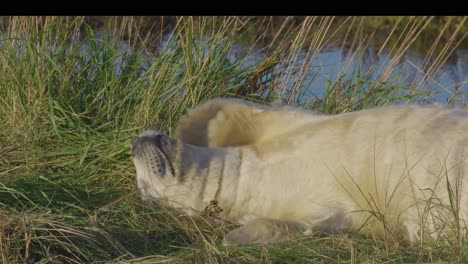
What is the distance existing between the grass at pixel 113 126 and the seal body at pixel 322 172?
141 mm

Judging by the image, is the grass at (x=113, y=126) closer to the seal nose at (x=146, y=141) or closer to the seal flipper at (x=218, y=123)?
the seal nose at (x=146, y=141)

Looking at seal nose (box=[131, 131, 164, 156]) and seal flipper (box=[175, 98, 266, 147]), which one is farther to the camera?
seal flipper (box=[175, 98, 266, 147])

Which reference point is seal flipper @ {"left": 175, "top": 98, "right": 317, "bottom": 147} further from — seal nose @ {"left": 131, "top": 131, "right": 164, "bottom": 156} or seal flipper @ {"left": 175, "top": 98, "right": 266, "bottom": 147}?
seal nose @ {"left": 131, "top": 131, "right": 164, "bottom": 156}

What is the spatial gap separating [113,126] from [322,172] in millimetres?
1829

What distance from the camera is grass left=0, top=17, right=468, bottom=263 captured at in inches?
139

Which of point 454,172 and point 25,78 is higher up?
point 454,172

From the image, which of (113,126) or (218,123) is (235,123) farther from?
(113,126)

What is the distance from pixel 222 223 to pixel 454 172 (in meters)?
1.07

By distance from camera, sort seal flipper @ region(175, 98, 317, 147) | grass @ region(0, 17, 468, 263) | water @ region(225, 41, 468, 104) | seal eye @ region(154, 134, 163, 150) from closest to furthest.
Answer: grass @ region(0, 17, 468, 263)
seal eye @ region(154, 134, 163, 150)
seal flipper @ region(175, 98, 317, 147)
water @ region(225, 41, 468, 104)

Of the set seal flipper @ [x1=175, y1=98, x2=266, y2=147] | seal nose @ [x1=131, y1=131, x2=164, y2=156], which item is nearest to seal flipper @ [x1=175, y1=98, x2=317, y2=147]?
seal flipper @ [x1=175, y1=98, x2=266, y2=147]

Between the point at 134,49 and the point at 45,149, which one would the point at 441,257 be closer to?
the point at 45,149

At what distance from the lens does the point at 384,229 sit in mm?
3617

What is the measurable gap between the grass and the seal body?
0.46 ft

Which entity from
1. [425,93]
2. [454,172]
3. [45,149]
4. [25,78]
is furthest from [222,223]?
[425,93]
